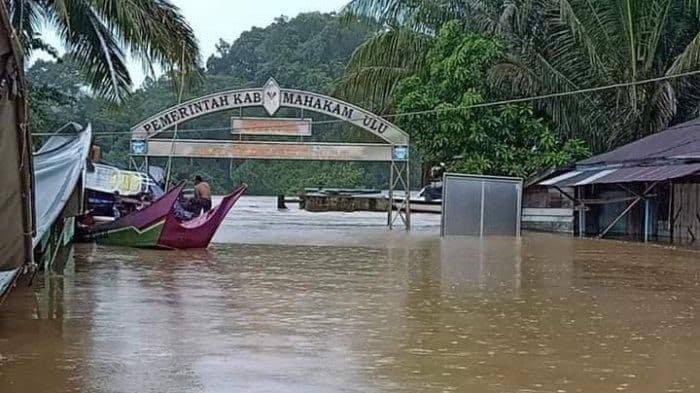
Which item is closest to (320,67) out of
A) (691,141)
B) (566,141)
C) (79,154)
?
(566,141)

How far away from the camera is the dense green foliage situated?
25750 millimetres

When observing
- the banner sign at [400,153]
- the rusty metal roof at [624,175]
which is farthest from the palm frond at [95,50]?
the rusty metal roof at [624,175]

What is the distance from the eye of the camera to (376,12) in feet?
95.4

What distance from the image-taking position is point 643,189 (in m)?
22.9

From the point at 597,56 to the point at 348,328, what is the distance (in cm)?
1896

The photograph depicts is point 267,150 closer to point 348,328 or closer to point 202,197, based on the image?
point 202,197

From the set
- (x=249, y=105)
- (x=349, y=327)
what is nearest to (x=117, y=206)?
(x=249, y=105)

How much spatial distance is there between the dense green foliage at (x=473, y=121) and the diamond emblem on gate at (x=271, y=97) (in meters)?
4.60

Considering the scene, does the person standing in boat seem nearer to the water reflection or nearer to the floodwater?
the floodwater

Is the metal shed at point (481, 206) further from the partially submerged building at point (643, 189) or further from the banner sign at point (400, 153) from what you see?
the banner sign at point (400, 153)

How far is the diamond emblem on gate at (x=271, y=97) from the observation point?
23.2m

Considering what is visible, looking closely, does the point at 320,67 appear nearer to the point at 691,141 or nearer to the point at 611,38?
the point at 611,38

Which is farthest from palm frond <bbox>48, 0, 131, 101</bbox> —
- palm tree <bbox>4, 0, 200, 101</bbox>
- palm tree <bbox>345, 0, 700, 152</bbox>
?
palm tree <bbox>345, 0, 700, 152</bbox>

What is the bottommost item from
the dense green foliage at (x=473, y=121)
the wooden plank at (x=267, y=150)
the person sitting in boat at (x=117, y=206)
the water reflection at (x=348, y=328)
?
the water reflection at (x=348, y=328)
